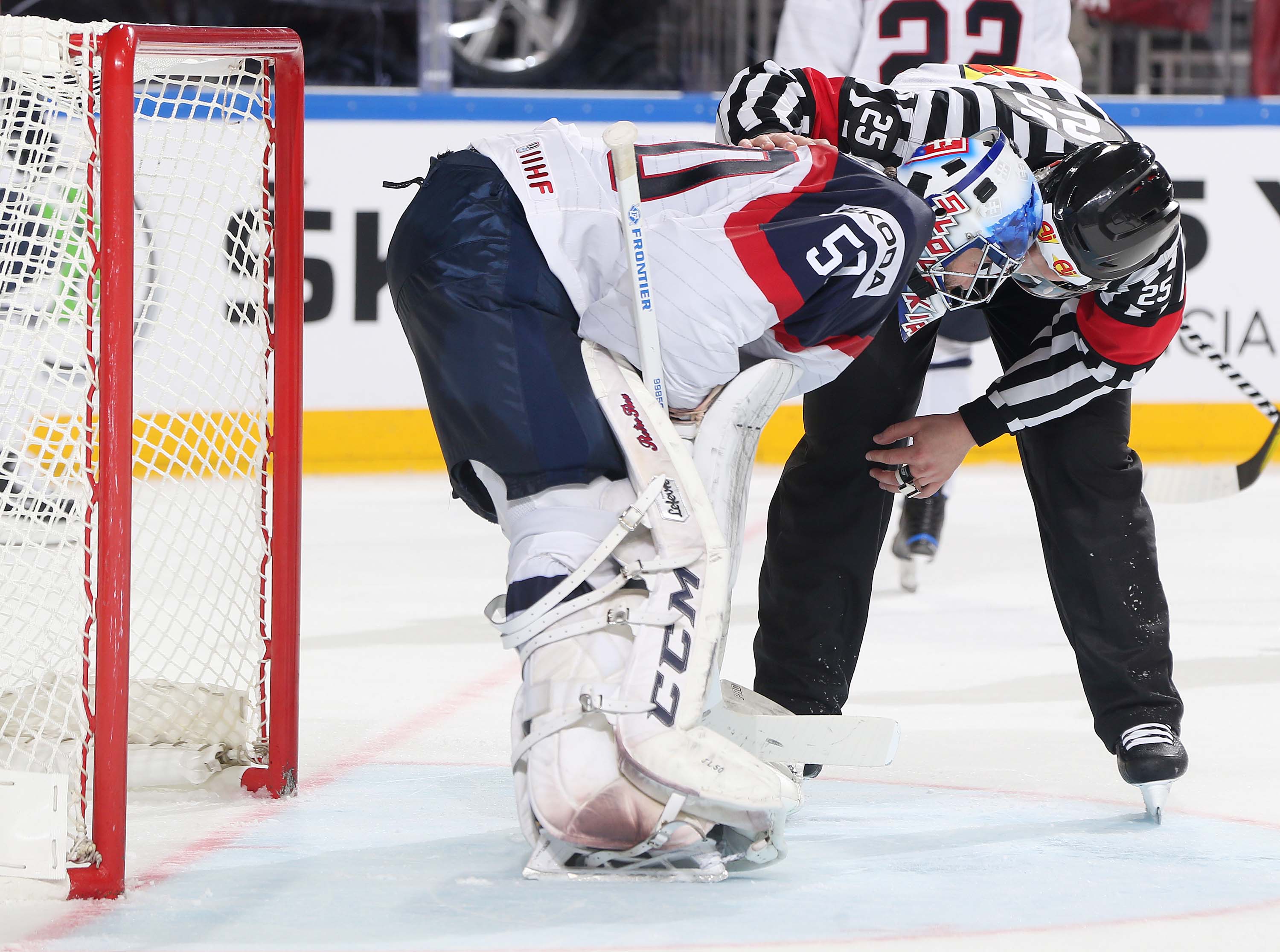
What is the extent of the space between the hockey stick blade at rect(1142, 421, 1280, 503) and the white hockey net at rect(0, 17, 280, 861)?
61.4 inches

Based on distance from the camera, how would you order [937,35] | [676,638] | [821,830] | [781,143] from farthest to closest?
[937,35] → [821,830] → [781,143] → [676,638]

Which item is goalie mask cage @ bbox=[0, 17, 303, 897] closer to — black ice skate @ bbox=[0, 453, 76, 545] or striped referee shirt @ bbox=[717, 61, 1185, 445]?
black ice skate @ bbox=[0, 453, 76, 545]

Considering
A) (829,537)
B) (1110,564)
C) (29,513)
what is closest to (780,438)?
(829,537)

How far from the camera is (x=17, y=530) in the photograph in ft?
5.12

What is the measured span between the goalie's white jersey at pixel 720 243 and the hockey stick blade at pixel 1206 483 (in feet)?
4.67

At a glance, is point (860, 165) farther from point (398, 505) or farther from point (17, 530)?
point (398, 505)

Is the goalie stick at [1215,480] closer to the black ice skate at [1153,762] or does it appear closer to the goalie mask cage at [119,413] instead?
the black ice skate at [1153,762]

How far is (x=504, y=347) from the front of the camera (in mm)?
1549

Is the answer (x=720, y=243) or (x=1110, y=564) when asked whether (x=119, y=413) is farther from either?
(x=1110, y=564)

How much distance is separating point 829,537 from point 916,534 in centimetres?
139

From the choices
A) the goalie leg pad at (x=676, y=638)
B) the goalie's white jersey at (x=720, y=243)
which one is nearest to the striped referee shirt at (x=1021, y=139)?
the goalie's white jersey at (x=720, y=243)

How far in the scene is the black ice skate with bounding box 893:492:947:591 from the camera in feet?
11.1

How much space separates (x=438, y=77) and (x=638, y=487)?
12.4 ft

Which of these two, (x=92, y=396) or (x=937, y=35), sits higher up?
(x=937, y=35)
